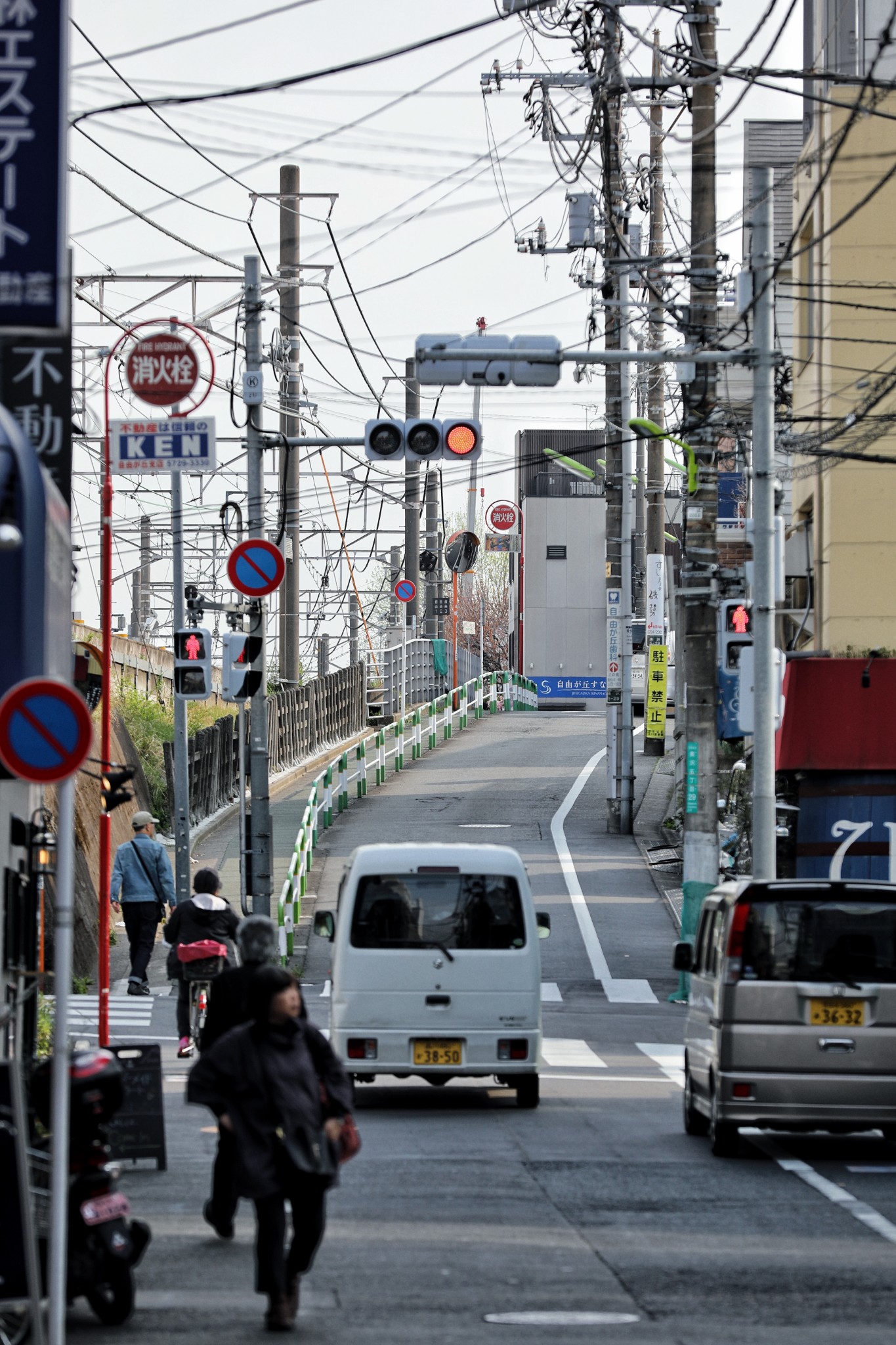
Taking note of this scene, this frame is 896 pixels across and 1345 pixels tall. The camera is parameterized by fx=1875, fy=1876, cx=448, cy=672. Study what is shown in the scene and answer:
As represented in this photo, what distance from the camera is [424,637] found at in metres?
59.8

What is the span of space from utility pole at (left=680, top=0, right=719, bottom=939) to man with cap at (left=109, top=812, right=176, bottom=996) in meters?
6.24

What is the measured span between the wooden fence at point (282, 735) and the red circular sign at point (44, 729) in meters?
20.3

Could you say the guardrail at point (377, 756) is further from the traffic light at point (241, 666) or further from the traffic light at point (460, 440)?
the traffic light at point (460, 440)

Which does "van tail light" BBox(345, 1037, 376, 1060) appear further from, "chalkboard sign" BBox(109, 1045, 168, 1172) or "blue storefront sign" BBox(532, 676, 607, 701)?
"blue storefront sign" BBox(532, 676, 607, 701)

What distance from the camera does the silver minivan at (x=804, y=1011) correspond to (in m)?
12.2

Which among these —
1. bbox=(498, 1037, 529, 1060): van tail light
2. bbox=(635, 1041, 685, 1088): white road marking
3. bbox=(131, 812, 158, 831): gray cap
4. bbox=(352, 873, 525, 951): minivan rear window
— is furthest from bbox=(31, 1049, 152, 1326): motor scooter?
bbox=(131, 812, 158, 831): gray cap

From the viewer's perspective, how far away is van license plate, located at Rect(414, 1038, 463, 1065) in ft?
47.9

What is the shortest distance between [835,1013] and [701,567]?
10.7m

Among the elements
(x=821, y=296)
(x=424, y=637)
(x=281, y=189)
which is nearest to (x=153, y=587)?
(x=424, y=637)

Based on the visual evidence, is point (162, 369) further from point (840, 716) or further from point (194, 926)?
point (840, 716)

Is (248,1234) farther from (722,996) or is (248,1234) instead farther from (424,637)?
(424,637)

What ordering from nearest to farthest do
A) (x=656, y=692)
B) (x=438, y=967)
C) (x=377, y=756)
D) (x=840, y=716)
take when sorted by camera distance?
1. (x=438, y=967)
2. (x=840, y=716)
3. (x=377, y=756)
4. (x=656, y=692)

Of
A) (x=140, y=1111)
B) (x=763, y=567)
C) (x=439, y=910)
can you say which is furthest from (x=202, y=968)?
(x=763, y=567)

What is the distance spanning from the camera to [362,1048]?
A: 14633 millimetres
